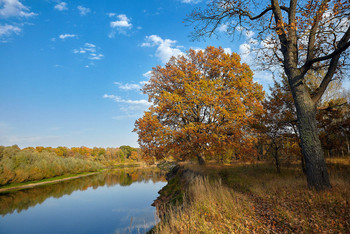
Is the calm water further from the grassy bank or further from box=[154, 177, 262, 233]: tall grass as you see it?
the grassy bank

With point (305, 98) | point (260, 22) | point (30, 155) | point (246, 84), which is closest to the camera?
point (305, 98)

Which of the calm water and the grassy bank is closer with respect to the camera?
the grassy bank

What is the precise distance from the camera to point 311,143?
5863 mm

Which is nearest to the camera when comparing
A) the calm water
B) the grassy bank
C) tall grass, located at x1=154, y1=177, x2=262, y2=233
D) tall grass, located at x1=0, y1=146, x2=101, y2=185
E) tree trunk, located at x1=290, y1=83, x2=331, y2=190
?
the grassy bank

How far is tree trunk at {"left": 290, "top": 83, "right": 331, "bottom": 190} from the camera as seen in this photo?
18.7 feet

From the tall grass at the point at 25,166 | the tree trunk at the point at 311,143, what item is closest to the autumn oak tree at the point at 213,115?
the tree trunk at the point at 311,143

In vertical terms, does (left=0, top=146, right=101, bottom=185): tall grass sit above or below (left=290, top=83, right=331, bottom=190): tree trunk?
below

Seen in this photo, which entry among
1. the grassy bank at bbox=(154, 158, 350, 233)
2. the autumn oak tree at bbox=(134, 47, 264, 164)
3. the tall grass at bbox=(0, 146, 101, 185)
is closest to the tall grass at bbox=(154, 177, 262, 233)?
the grassy bank at bbox=(154, 158, 350, 233)

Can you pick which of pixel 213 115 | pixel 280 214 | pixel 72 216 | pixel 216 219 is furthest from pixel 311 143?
pixel 72 216

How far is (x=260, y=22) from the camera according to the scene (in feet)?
25.5

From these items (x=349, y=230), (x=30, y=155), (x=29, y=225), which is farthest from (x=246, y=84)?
(x=30, y=155)

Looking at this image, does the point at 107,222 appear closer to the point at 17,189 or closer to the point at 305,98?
the point at 305,98

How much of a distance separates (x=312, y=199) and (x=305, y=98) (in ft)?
11.1

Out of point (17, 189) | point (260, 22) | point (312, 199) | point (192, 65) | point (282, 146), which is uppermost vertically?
point (192, 65)
